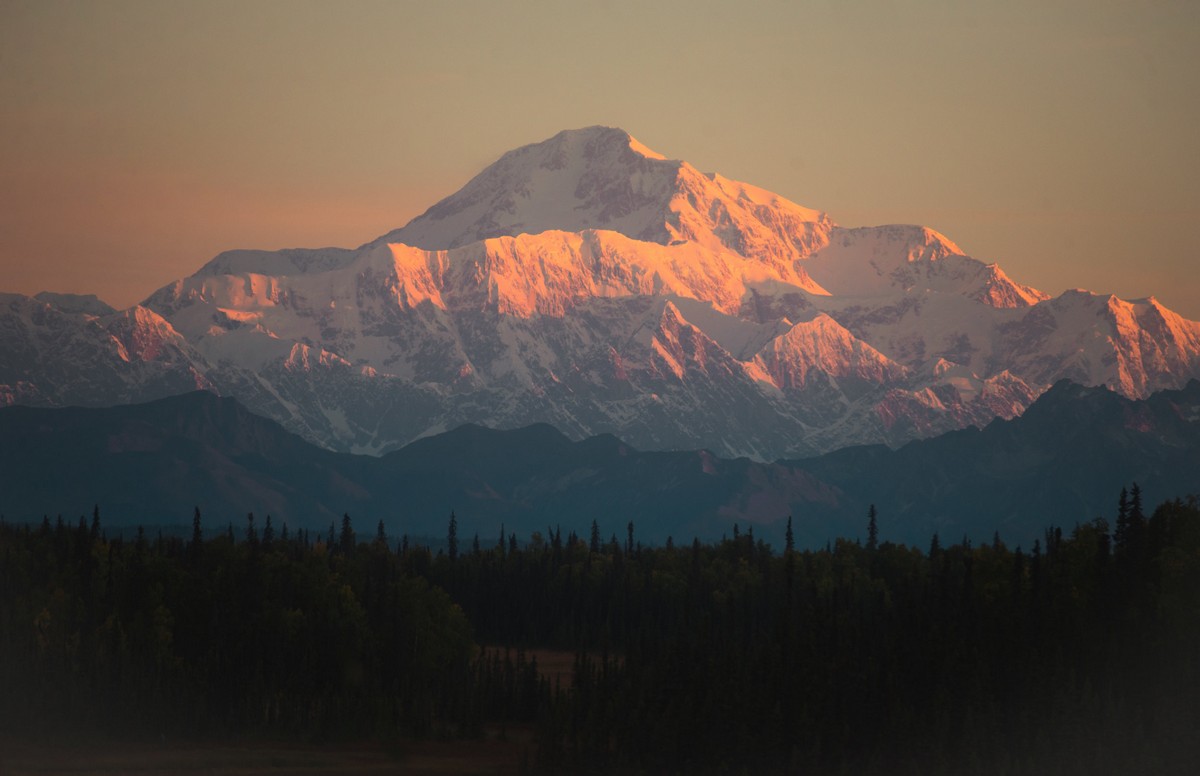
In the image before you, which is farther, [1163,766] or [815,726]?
[815,726]

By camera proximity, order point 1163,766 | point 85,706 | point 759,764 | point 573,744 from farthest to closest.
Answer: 1. point 85,706
2. point 573,744
3. point 759,764
4. point 1163,766

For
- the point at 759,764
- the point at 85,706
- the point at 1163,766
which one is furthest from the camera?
the point at 85,706

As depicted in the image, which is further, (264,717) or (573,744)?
(264,717)

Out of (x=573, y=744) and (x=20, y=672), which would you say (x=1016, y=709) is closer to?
(x=573, y=744)

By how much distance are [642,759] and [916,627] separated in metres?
30.5

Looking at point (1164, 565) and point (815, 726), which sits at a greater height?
point (1164, 565)

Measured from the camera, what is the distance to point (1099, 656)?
172000mm

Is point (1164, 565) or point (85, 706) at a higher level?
point (1164, 565)

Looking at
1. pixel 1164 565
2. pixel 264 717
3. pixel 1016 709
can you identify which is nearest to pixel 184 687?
pixel 264 717

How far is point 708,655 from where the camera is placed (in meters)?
182

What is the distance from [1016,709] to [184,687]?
80.0 m

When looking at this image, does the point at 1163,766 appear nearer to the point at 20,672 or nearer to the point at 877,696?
the point at 877,696

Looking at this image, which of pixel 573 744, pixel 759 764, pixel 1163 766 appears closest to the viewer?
pixel 1163 766

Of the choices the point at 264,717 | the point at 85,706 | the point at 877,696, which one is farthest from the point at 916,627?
the point at 85,706
